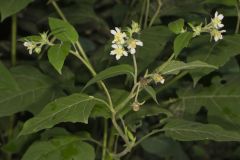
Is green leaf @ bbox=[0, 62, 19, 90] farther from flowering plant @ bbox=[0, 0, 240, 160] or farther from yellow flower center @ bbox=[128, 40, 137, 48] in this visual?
yellow flower center @ bbox=[128, 40, 137, 48]

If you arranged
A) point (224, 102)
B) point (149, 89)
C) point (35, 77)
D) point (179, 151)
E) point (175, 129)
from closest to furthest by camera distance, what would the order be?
point (149, 89) → point (175, 129) → point (224, 102) → point (35, 77) → point (179, 151)

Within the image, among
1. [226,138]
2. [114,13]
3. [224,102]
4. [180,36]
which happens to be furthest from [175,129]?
[114,13]

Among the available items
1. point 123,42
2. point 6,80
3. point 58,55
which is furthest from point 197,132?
point 6,80

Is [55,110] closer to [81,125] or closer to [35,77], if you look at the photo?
[35,77]

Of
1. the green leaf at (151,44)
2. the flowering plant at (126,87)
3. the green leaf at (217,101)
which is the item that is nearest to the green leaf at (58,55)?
the flowering plant at (126,87)

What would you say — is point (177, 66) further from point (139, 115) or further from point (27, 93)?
point (27, 93)

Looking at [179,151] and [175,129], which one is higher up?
[175,129]

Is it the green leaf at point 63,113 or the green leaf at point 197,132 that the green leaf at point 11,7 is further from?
the green leaf at point 197,132
